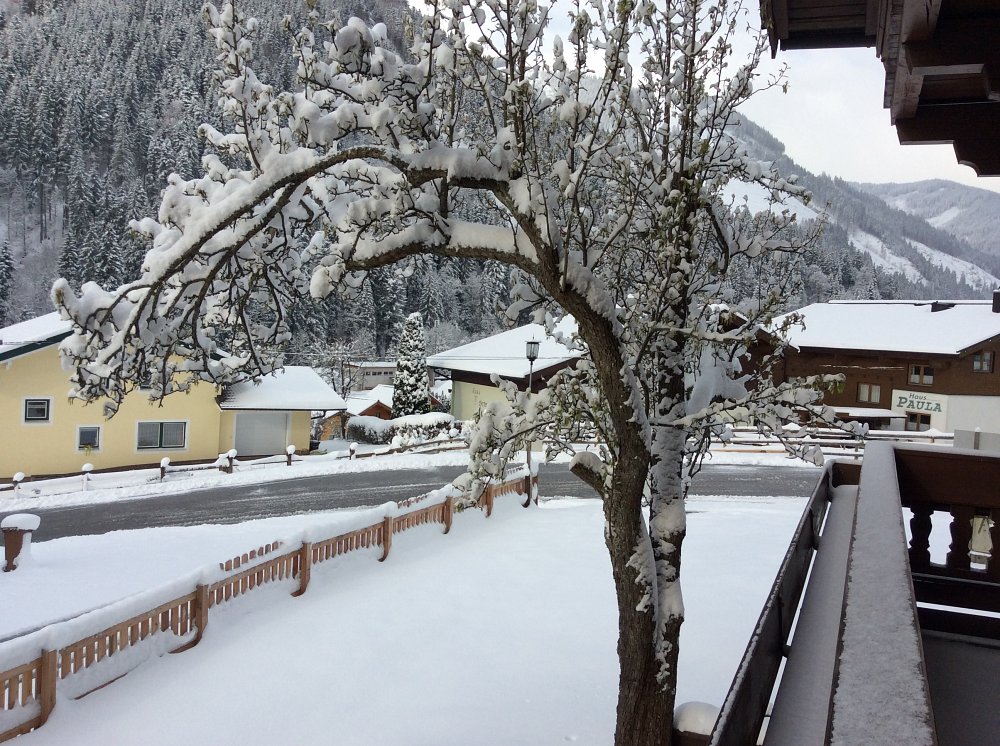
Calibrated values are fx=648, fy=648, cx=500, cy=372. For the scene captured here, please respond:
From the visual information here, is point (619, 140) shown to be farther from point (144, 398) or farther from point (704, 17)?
point (144, 398)

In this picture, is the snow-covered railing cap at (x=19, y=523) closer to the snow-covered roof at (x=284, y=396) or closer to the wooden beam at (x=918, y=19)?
the wooden beam at (x=918, y=19)

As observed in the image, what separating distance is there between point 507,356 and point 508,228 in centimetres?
3485

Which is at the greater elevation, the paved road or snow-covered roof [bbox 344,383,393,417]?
snow-covered roof [bbox 344,383,393,417]

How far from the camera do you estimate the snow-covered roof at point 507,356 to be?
3592 centimetres

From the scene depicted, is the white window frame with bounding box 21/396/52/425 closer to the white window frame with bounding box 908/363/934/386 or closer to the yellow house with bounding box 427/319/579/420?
the yellow house with bounding box 427/319/579/420

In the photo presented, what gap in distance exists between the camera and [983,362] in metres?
36.3

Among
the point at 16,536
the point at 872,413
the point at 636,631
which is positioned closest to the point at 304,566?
the point at 16,536

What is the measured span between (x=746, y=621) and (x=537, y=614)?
3370mm

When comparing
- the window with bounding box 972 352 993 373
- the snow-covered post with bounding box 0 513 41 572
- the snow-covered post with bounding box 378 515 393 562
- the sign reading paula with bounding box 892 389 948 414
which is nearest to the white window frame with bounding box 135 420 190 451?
the snow-covered post with bounding box 0 513 41 572

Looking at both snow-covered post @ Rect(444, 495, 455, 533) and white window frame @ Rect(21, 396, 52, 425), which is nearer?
snow-covered post @ Rect(444, 495, 455, 533)

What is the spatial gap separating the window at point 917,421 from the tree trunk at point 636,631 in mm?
39965

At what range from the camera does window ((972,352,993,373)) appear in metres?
36.2

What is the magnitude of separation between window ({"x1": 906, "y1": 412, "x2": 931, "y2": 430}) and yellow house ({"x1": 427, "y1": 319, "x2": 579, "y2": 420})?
20246 mm

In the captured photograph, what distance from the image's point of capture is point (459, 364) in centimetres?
3953
